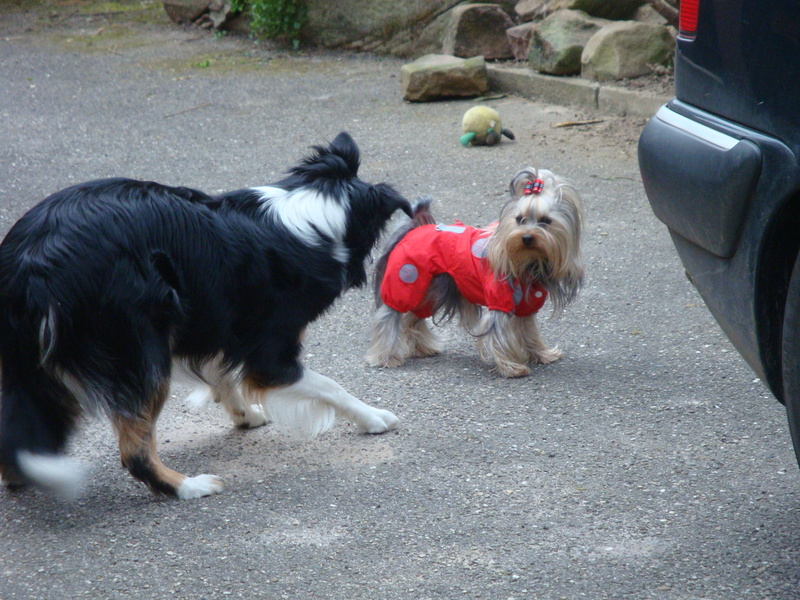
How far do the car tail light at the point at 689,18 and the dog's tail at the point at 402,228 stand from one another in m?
2.05

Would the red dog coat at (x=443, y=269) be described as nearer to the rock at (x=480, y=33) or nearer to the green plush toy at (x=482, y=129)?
the green plush toy at (x=482, y=129)

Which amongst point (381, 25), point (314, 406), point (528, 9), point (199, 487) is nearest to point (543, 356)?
point (314, 406)

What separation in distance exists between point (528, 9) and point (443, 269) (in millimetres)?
7133

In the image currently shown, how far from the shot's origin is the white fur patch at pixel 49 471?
298 cm

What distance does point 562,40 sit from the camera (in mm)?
9055

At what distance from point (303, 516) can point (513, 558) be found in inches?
30.9

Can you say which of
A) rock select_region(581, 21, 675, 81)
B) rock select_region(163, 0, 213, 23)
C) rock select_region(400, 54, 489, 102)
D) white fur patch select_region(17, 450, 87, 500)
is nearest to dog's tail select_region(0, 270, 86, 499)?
white fur patch select_region(17, 450, 87, 500)

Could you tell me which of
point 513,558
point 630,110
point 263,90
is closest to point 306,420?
point 513,558

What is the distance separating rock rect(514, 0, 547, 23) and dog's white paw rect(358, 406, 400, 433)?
7.81 meters

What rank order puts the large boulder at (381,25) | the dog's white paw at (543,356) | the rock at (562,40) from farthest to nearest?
the large boulder at (381,25) < the rock at (562,40) < the dog's white paw at (543,356)

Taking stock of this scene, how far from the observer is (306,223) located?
3416 mm

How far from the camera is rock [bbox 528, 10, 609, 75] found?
8992 millimetres

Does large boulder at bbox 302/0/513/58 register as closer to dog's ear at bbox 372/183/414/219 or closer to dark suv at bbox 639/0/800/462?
dog's ear at bbox 372/183/414/219

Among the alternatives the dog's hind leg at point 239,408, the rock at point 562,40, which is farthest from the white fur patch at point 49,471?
the rock at point 562,40
